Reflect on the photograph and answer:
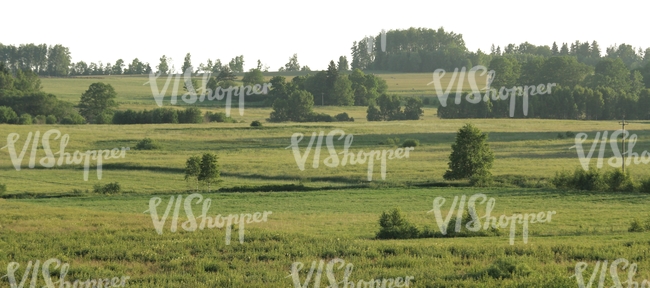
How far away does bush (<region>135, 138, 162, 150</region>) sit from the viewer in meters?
83.1

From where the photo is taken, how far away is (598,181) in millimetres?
52469

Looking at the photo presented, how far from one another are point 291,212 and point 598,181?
23.7 meters

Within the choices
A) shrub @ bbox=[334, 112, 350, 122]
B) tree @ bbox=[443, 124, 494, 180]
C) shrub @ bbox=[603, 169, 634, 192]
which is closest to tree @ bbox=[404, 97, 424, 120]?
shrub @ bbox=[334, 112, 350, 122]

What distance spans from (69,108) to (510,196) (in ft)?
331

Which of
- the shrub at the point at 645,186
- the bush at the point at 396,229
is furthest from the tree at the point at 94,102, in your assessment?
the bush at the point at 396,229

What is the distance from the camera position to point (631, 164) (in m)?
68.9

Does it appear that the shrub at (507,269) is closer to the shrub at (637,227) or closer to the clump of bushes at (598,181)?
the shrub at (637,227)

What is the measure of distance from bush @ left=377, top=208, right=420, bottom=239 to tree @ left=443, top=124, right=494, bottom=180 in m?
28.3

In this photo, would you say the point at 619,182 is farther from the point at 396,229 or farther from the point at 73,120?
the point at 73,120

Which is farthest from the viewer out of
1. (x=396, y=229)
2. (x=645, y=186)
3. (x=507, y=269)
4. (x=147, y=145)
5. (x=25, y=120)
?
(x=25, y=120)

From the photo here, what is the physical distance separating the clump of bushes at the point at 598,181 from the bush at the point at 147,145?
45598mm

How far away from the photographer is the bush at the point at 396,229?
29375 millimetres

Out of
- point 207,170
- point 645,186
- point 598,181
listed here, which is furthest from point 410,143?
point 645,186

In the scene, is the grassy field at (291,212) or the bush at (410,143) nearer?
the grassy field at (291,212)
